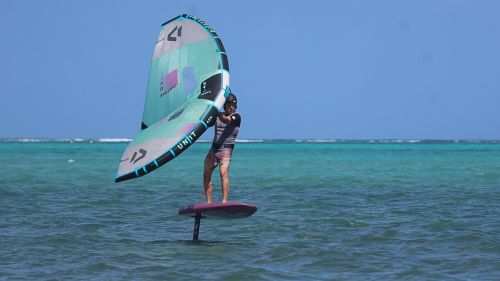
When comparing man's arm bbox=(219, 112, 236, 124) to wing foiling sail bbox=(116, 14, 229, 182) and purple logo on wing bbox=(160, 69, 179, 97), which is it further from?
purple logo on wing bbox=(160, 69, 179, 97)

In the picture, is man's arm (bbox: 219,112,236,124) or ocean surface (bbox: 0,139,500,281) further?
man's arm (bbox: 219,112,236,124)

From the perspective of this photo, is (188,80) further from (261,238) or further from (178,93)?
(261,238)

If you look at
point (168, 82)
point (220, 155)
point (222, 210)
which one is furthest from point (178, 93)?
point (222, 210)

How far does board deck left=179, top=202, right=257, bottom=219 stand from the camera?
42.5ft

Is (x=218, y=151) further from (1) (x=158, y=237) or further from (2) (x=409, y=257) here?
(2) (x=409, y=257)

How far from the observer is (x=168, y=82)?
588 inches

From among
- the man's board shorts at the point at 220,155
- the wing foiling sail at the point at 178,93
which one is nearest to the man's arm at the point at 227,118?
the wing foiling sail at the point at 178,93

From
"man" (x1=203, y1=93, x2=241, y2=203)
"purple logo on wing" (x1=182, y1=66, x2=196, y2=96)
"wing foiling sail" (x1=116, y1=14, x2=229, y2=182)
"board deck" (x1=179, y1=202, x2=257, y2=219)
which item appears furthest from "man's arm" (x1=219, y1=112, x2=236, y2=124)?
"board deck" (x1=179, y1=202, x2=257, y2=219)

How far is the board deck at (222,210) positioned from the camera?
13.0 meters

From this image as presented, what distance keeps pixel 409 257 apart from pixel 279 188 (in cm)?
1685

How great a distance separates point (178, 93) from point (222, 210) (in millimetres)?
2658

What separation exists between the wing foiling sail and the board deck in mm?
1042

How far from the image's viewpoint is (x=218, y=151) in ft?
44.9

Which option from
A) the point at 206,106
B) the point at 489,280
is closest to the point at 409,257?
the point at 489,280
